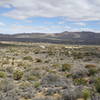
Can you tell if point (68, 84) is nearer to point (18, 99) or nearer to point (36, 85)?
point (36, 85)

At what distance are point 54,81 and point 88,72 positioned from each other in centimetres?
534

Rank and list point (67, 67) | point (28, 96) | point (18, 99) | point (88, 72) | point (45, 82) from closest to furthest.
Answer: point (18, 99)
point (28, 96)
point (45, 82)
point (88, 72)
point (67, 67)

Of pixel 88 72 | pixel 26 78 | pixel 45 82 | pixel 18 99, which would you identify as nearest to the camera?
pixel 18 99

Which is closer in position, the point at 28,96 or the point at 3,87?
the point at 28,96

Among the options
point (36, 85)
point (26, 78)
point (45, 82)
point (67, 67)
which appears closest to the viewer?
point (36, 85)

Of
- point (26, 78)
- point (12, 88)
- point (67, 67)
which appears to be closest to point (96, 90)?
point (12, 88)

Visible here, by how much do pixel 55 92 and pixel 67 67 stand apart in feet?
36.1

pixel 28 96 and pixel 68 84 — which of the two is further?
pixel 68 84

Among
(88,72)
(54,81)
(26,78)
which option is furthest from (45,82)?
(88,72)

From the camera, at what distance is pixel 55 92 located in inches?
500

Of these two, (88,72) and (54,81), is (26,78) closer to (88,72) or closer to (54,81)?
(54,81)

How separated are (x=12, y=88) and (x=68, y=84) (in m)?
3.93

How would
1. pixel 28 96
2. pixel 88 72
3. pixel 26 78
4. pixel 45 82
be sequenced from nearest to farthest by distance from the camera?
pixel 28 96, pixel 45 82, pixel 26 78, pixel 88 72

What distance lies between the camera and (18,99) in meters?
10.9
